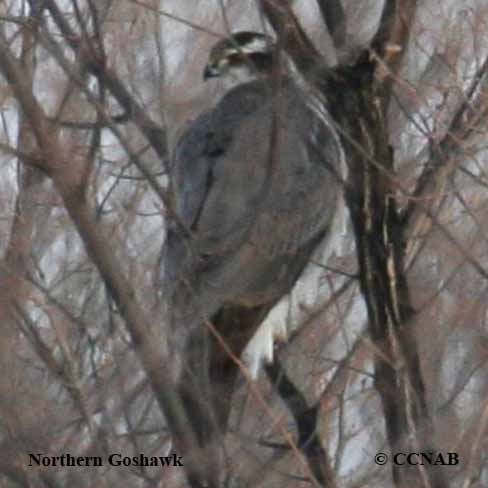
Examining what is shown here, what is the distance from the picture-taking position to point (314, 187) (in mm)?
5496

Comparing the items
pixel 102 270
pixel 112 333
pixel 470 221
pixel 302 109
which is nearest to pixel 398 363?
pixel 470 221

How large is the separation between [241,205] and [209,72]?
76 centimetres

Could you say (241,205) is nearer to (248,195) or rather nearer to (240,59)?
(248,195)

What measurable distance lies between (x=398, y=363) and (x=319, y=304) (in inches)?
39.4

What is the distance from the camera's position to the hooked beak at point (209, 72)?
5.52 metres

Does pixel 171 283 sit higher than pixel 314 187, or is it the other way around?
pixel 314 187

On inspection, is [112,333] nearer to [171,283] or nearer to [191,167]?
[171,283]

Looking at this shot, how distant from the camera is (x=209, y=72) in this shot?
5.55 m
